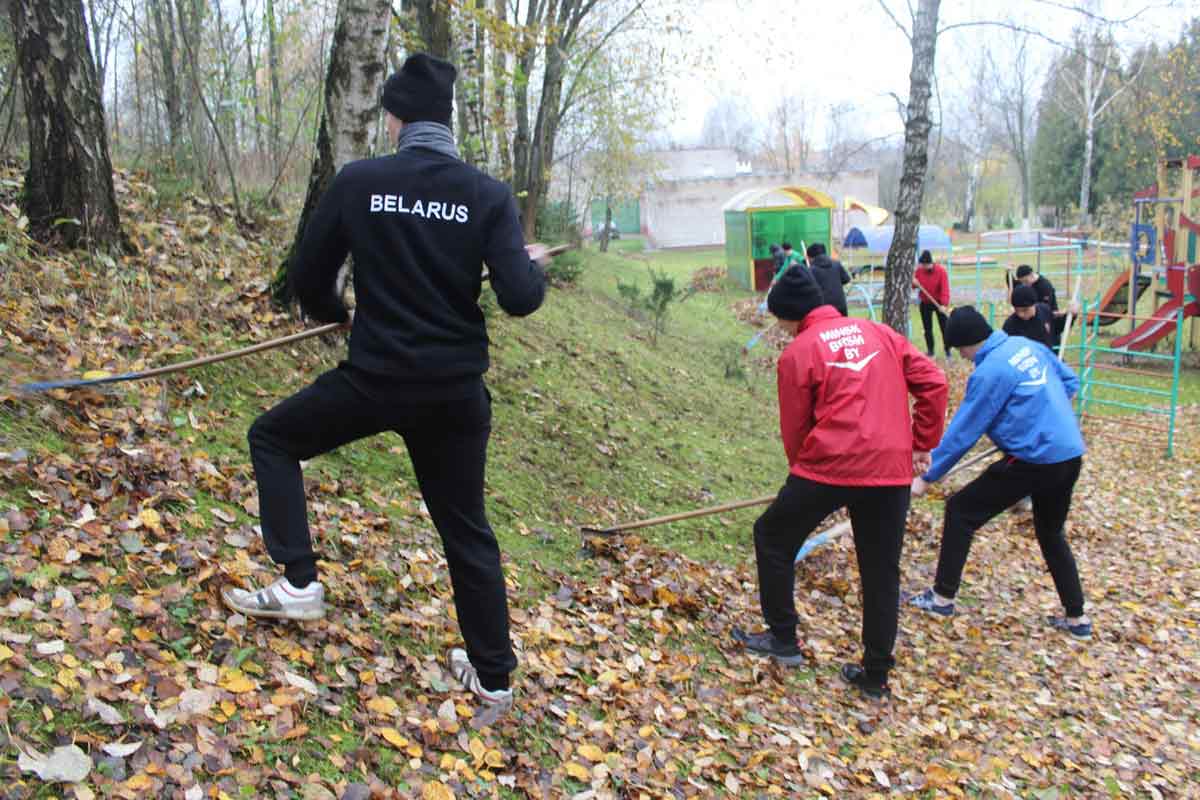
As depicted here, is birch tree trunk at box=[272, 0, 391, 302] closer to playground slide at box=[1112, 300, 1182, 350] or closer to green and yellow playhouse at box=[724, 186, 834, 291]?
playground slide at box=[1112, 300, 1182, 350]

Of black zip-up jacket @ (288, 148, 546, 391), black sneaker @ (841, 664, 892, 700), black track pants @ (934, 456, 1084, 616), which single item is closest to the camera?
black zip-up jacket @ (288, 148, 546, 391)

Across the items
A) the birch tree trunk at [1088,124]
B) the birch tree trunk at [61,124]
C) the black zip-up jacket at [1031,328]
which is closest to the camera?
the birch tree trunk at [61,124]

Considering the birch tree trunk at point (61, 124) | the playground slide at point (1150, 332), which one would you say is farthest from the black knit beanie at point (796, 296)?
the playground slide at point (1150, 332)

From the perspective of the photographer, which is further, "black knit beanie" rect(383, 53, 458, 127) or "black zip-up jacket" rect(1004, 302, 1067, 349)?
"black zip-up jacket" rect(1004, 302, 1067, 349)

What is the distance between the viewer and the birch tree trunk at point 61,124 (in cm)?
569

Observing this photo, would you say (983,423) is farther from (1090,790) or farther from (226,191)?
(226,191)

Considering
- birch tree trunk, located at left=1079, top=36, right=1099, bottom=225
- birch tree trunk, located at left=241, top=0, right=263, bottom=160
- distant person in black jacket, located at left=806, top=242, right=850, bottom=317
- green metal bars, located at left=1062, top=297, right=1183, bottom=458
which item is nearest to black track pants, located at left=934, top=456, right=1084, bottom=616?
distant person in black jacket, located at left=806, top=242, right=850, bottom=317

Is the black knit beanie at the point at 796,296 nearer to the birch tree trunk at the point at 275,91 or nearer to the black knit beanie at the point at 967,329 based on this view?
the black knit beanie at the point at 967,329

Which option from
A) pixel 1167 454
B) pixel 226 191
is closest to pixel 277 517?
pixel 226 191

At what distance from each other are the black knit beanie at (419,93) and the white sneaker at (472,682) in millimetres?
1977

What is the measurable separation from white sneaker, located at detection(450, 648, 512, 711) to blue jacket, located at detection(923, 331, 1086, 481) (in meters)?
2.86

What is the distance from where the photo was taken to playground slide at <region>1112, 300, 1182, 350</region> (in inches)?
575

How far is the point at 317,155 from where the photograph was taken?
6281 millimetres

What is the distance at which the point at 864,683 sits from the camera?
4.75 meters
